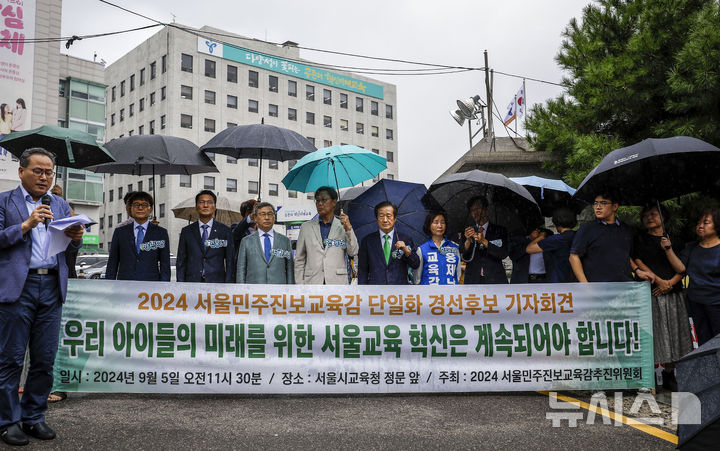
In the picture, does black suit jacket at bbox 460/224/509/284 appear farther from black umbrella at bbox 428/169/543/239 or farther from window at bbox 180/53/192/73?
window at bbox 180/53/192/73

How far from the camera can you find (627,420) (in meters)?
4.75

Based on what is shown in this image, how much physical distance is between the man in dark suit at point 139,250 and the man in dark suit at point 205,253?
7.9 inches

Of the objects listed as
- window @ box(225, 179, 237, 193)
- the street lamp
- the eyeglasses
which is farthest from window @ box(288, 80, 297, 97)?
the eyeglasses

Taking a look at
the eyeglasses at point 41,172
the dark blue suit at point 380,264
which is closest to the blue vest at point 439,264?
the dark blue suit at point 380,264

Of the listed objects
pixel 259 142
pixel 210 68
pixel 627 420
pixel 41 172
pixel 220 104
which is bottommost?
pixel 627 420

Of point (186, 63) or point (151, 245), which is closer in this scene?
point (151, 245)

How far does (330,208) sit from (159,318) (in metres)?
2.15

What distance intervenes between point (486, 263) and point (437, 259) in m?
0.78

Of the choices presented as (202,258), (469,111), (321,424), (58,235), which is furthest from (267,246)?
(469,111)

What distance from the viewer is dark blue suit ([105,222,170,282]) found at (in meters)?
6.45

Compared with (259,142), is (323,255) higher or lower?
lower

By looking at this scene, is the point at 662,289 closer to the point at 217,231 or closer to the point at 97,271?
the point at 217,231

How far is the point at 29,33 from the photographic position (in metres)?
23.2

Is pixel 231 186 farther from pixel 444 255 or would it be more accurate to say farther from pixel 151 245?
pixel 444 255
